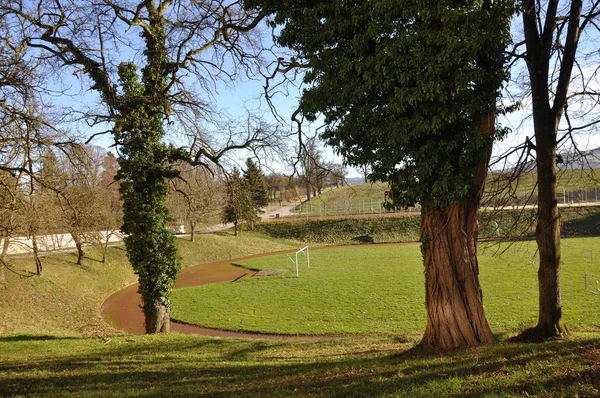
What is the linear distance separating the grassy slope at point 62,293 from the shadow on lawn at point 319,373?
23.3 ft

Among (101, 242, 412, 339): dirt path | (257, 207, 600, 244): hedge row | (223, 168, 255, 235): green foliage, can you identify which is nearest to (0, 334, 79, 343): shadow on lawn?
(101, 242, 412, 339): dirt path

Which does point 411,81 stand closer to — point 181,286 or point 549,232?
point 549,232

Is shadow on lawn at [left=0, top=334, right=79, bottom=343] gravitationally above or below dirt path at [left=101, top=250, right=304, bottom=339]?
above

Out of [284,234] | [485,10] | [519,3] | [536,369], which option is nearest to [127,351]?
[536,369]

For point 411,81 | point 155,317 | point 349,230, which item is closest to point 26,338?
point 155,317

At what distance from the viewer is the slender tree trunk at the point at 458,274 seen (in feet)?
24.2

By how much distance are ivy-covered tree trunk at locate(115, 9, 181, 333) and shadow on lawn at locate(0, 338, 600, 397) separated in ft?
11.4

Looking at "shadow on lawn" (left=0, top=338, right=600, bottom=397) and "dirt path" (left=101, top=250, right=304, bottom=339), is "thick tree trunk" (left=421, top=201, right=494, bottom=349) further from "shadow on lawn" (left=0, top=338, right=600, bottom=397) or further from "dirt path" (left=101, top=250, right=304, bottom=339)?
"dirt path" (left=101, top=250, right=304, bottom=339)

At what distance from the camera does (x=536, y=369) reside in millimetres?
4848

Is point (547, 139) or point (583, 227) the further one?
point (583, 227)

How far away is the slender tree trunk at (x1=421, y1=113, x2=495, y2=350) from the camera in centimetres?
737

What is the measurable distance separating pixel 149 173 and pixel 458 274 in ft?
31.6

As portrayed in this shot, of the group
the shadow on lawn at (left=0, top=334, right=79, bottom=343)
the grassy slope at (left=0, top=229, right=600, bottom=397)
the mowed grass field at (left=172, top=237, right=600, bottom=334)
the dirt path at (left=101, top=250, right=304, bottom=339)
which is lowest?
the dirt path at (left=101, top=250, right=304, bottom=339)

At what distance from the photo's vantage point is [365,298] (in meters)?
19.2
